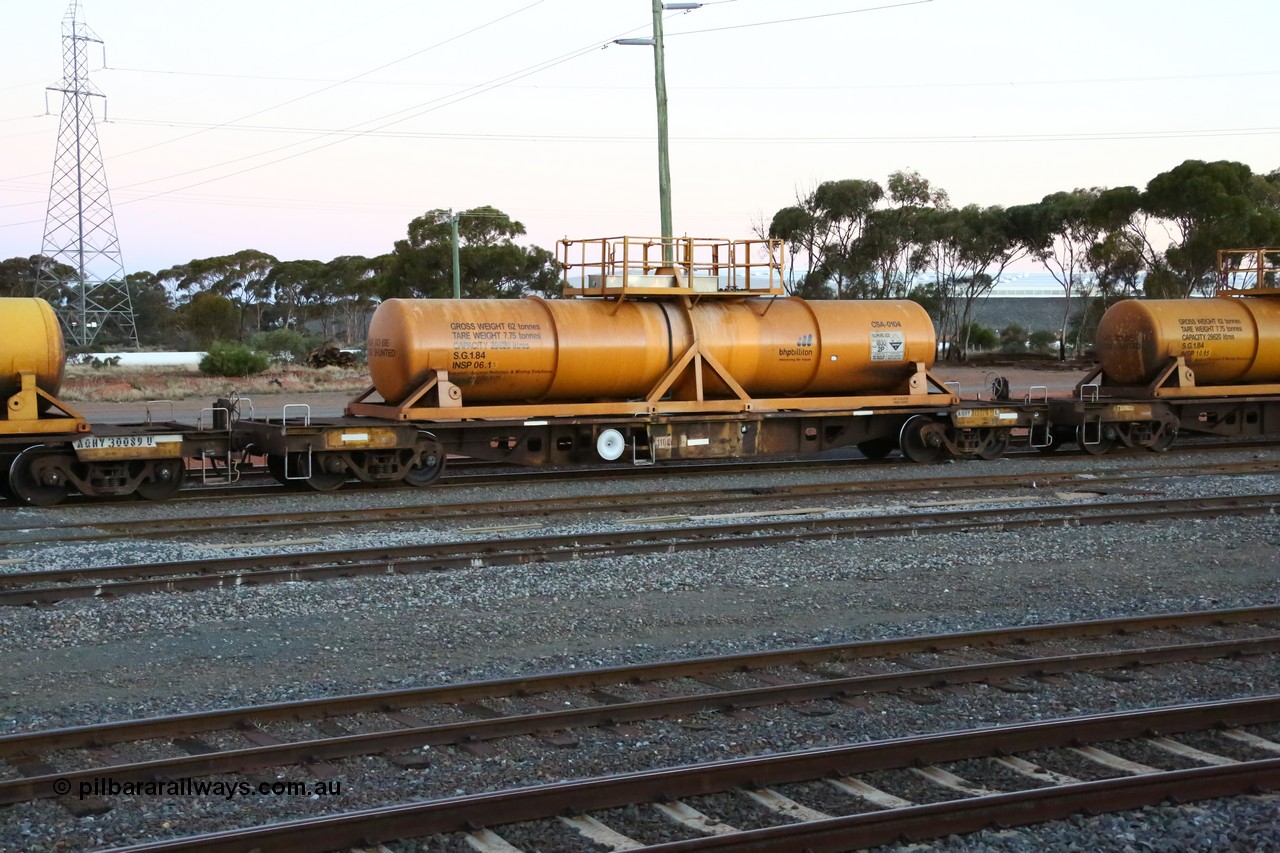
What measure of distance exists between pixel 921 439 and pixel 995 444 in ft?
5.35

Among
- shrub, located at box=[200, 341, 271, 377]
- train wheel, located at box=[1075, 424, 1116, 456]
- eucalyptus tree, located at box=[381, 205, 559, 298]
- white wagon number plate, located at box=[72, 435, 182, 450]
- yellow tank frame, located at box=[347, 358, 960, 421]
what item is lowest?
train wheel, located at box=[1075, 424, 1116, 456]

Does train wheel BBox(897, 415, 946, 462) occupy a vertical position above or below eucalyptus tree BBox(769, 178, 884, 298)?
below

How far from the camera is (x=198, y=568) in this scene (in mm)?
11258

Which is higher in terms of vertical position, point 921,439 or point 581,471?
point 921,439

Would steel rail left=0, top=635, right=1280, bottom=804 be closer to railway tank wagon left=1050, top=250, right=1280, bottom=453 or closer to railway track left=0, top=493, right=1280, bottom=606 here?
railway track left=0, top=493, right=1280, bottom=606

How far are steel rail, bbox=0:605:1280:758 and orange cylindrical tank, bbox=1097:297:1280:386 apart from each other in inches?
561

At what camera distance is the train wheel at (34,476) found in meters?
15.5

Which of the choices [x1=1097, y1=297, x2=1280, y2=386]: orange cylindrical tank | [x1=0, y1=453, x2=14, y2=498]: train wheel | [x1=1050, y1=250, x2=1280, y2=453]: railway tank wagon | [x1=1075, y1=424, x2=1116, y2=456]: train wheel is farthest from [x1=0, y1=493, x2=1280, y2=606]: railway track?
[x1=1097, y1=297, x2=1280, y2=386]: orange cylindrical tank

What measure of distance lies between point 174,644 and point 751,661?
4.10 m

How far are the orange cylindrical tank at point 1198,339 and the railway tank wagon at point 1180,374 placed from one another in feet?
0.06

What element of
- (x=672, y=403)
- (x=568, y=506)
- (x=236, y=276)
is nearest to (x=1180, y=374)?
(x=672, y=403)

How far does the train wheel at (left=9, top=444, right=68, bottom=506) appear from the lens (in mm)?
15469

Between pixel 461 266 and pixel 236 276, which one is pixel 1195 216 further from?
pixel 236 276

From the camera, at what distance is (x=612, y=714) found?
6.98 metres
